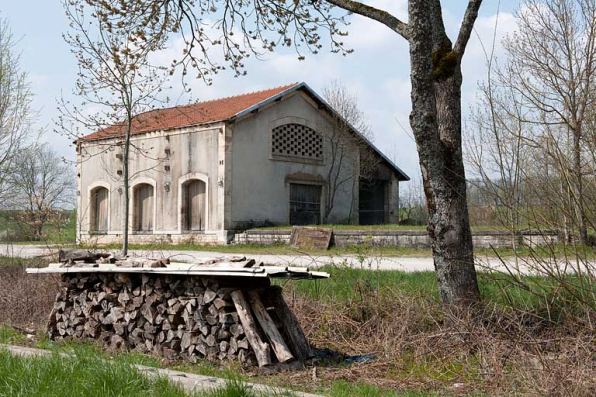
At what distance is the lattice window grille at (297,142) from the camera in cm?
2758

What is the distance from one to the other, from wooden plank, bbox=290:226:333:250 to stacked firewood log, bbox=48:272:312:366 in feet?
47.7

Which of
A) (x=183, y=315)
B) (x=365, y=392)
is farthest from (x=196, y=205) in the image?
(x=365, y=392)

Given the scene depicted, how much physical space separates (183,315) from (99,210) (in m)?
25.2

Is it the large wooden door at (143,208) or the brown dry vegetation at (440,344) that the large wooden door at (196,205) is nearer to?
the large wooden door at (143,208)

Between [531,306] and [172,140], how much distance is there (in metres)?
22.1

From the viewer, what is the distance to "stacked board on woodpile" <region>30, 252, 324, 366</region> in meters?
6.45

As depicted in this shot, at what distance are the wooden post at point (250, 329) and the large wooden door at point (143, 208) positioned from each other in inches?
888

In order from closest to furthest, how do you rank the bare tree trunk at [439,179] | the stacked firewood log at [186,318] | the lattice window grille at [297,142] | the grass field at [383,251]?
the grass field at [383,251], the stacked firewood log at [186,318], the bare tree trunk at [439,179], the lattice window grille at [297,142]

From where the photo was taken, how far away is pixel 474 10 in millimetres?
7562

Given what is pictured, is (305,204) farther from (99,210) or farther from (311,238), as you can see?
(99,210)

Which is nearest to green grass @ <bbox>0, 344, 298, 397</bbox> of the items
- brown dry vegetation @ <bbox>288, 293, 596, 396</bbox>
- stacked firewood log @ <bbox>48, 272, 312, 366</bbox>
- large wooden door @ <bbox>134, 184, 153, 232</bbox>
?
stacked firewood log @ <bbox>48, 272, 312, 366</bbox>

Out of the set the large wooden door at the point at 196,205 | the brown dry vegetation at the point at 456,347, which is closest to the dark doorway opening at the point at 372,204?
the large wooden door at the point at 196,205

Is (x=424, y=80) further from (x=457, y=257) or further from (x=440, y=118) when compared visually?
(x=457, y=257)

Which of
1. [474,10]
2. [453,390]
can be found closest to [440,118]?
[474,10]
